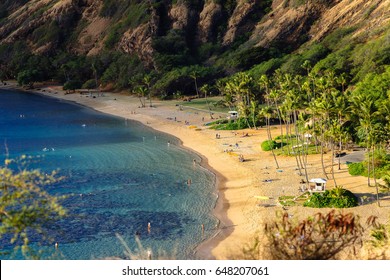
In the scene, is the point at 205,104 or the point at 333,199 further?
the point at 205,104

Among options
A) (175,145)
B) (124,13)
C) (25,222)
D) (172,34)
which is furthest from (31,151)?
(124,13)

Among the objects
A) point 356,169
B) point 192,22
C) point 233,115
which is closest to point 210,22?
point 192,22

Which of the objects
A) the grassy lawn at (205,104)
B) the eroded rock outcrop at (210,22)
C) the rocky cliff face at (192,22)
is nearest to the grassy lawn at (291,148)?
the grassy lawn at (205,104)

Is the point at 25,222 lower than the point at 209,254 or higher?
higher

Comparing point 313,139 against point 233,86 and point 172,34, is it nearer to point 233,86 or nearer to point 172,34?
point 233,86

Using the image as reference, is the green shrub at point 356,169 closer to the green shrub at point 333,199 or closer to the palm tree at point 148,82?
the green shrub at point 333,199

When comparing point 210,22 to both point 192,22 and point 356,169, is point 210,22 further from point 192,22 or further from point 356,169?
point 356,169
